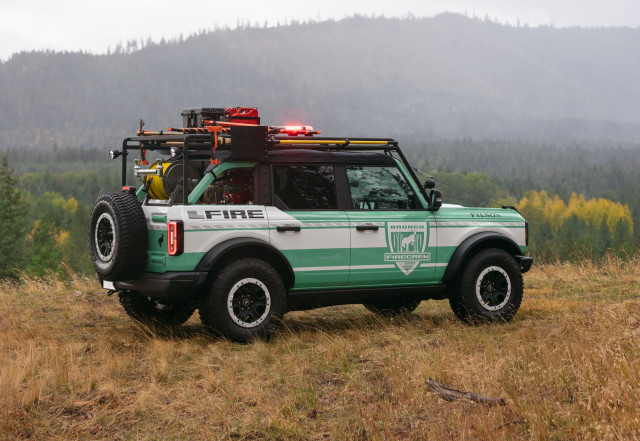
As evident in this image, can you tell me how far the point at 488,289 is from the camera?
356 inches

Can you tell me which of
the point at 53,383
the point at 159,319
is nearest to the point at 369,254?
the point at 159,319

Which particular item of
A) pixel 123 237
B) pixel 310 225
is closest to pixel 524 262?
pixel 310 225

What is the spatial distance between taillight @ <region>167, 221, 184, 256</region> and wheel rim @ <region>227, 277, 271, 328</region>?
692 mm

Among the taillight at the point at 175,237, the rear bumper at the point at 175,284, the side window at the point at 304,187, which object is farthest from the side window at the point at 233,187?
the rear bumper at the point at 175,284

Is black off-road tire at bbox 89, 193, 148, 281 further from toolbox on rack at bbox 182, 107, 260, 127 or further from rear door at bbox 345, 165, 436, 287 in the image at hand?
rear door at bbox 345, 165, 436, 287

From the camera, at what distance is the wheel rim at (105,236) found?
301 inches

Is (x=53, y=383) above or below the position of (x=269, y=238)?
below

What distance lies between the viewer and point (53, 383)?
5949 millimetres

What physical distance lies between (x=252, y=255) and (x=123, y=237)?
1.28m

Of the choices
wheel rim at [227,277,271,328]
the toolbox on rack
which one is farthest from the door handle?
the toolbox on rack

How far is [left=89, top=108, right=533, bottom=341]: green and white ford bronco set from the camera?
751cm

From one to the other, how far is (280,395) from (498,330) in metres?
3.45

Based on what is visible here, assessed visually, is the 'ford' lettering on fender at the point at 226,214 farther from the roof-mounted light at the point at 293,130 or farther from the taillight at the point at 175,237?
the roof-mounted light at the point at 293,130

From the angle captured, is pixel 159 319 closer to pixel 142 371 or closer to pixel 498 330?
pixel 142 371
